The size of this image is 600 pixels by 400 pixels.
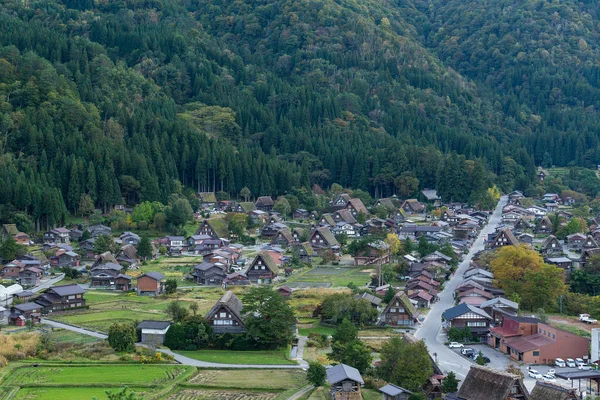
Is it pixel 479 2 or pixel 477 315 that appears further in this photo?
pixel 479 2

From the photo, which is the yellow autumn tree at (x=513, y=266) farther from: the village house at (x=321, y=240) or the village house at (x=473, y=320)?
the village house at (x=321, y=240)

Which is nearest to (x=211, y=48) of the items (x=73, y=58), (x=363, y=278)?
(x=73, y=58)

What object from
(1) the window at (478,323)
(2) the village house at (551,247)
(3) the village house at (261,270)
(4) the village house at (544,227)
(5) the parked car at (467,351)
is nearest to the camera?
(5) the parked car at (467,351)

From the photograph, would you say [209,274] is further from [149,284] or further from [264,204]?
[264,204]

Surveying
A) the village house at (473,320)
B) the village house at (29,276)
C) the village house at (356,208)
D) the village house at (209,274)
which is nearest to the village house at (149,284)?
the village house at (209,274)

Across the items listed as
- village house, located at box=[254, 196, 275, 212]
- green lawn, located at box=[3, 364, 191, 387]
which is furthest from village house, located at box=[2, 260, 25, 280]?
village house, located at box=[254, 196, 275, 212]

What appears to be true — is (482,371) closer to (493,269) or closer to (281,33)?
(493,269)
